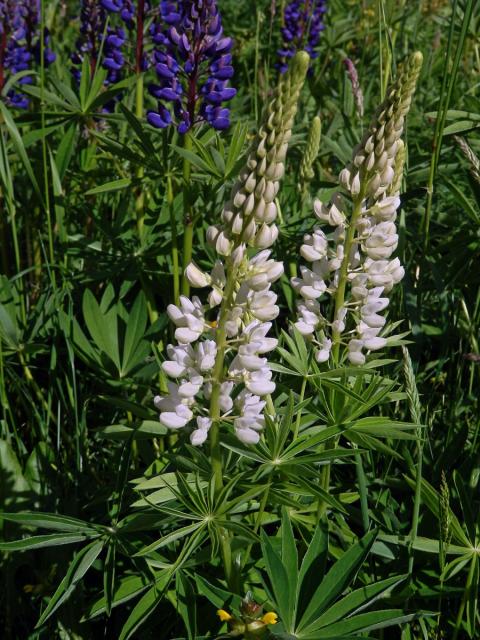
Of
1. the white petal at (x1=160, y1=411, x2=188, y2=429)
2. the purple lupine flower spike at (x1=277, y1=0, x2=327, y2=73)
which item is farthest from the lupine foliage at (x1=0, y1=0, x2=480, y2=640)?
the purple lupine flower spike at (x1=277, y1=0, x2=327, y2=73)

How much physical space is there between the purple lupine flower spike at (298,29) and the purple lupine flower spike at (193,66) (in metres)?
1.88

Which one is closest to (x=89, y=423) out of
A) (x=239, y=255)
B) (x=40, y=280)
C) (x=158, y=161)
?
(x=40, y=280)

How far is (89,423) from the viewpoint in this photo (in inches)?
99.9

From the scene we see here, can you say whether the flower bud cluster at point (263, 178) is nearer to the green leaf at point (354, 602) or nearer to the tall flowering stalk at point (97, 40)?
the green leaf at point (354, 602)

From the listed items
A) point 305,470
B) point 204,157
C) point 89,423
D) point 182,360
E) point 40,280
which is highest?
point 204,157

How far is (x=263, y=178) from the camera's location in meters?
1.42

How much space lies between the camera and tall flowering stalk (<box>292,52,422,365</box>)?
1.71 m

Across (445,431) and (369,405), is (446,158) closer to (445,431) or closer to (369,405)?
(445,431)

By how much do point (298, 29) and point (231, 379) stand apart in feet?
10.3

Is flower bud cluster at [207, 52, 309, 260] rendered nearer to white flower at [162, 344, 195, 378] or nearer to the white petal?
white flower at [162, 344, 195, 378]

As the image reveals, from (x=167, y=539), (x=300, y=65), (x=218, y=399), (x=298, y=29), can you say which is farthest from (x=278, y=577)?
(x=298, y=29)

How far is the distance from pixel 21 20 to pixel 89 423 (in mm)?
1654

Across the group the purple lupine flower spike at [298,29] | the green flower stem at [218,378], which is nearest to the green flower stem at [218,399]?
the green flower stem at [218,378]

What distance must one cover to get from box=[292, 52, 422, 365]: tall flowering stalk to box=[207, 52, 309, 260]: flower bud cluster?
32 cm
